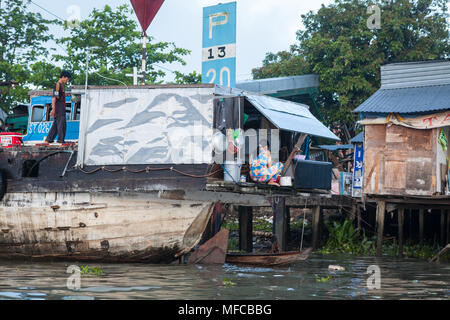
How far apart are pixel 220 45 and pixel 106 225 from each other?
6625 mm

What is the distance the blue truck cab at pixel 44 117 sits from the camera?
616 inches

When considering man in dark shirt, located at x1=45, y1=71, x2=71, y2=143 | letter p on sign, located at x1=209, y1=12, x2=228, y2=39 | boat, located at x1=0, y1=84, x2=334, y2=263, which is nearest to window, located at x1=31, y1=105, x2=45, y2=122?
boat, located at x1=0, y1=84, x2=334, y2=263

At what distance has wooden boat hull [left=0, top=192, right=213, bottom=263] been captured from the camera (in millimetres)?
13109

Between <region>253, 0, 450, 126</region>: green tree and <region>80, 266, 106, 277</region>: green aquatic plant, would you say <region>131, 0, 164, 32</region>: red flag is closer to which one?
<region>80, 266, 106, 277</region>: green aquatic plant

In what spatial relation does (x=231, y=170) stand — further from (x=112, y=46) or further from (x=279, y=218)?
(x=112, y=46)

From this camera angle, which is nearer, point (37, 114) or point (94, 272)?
point (94, 272)

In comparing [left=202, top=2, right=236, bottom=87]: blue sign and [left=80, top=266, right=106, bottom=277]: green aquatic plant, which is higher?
[left=202, top=2, right=236, bottom=87]: blue sign

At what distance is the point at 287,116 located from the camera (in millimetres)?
14086

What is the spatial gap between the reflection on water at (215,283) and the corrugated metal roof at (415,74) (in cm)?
670

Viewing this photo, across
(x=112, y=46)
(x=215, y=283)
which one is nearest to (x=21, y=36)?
(x=112, y=46)

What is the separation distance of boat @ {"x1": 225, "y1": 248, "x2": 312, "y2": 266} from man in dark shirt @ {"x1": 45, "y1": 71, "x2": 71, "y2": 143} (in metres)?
5.00

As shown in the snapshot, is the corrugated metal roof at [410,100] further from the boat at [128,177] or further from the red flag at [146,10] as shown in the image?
the red flag at [146,10]

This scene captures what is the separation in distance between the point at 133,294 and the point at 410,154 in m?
11.2

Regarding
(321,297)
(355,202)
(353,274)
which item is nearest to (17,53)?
(355,202)
